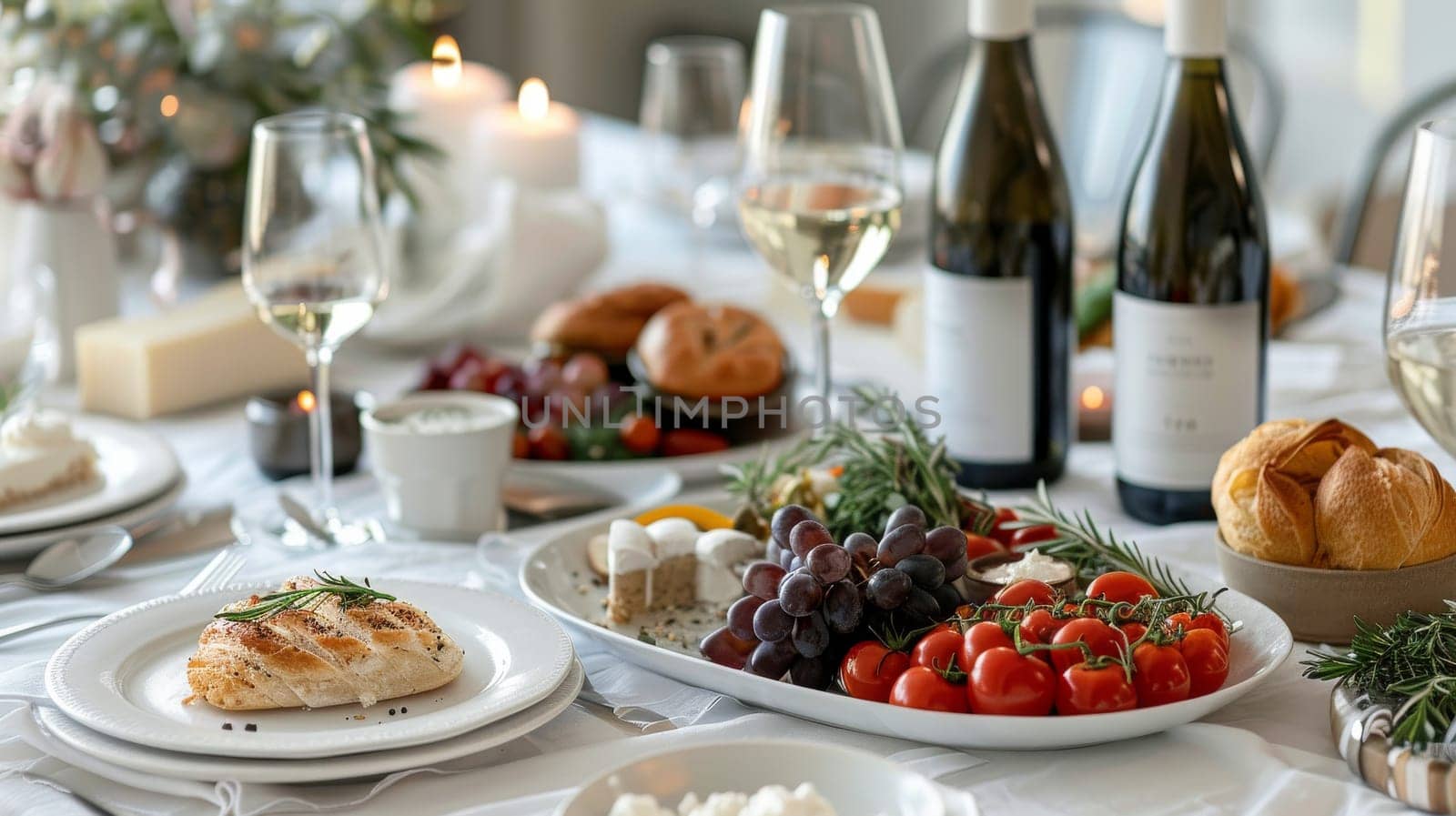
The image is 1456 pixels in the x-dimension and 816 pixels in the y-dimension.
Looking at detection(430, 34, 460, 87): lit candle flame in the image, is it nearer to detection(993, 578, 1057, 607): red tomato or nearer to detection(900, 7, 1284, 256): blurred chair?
detection(900, 7, 1284, 256): blurred chair

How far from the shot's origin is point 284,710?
34.0 inches

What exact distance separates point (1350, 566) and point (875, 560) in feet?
1.02

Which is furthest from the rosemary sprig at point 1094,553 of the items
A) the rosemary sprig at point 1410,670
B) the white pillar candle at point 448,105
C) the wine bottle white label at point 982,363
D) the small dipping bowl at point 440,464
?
the white pillar candle at point 448,105

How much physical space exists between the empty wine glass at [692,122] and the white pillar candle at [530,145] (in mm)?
172

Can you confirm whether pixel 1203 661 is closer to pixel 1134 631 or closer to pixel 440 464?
pixel 1134 631

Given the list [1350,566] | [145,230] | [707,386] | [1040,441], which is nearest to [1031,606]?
[1350,566]

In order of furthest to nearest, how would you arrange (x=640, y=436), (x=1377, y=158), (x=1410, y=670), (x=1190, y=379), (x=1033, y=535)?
(x=1377, y=158) → (x=640, y=436) → (x=1190, y=379) → (x=1033, y=535) → (x=1410, y=670)

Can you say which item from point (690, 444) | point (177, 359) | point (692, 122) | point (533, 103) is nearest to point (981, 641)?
point (690, 444)

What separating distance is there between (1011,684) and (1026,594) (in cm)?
10

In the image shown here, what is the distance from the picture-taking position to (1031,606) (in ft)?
2.85

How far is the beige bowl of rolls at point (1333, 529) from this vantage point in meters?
0.96

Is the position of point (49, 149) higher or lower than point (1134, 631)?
higher

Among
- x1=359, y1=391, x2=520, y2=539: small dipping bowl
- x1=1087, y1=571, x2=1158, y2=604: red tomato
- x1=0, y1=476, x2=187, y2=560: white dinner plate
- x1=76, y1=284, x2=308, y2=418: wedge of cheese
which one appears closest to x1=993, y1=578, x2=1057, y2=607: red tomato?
x1=1087, y1=571, x2=1158, y2=604: red tomato

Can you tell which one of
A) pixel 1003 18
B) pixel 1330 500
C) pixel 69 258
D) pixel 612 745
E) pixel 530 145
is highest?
pixel 1003 18
